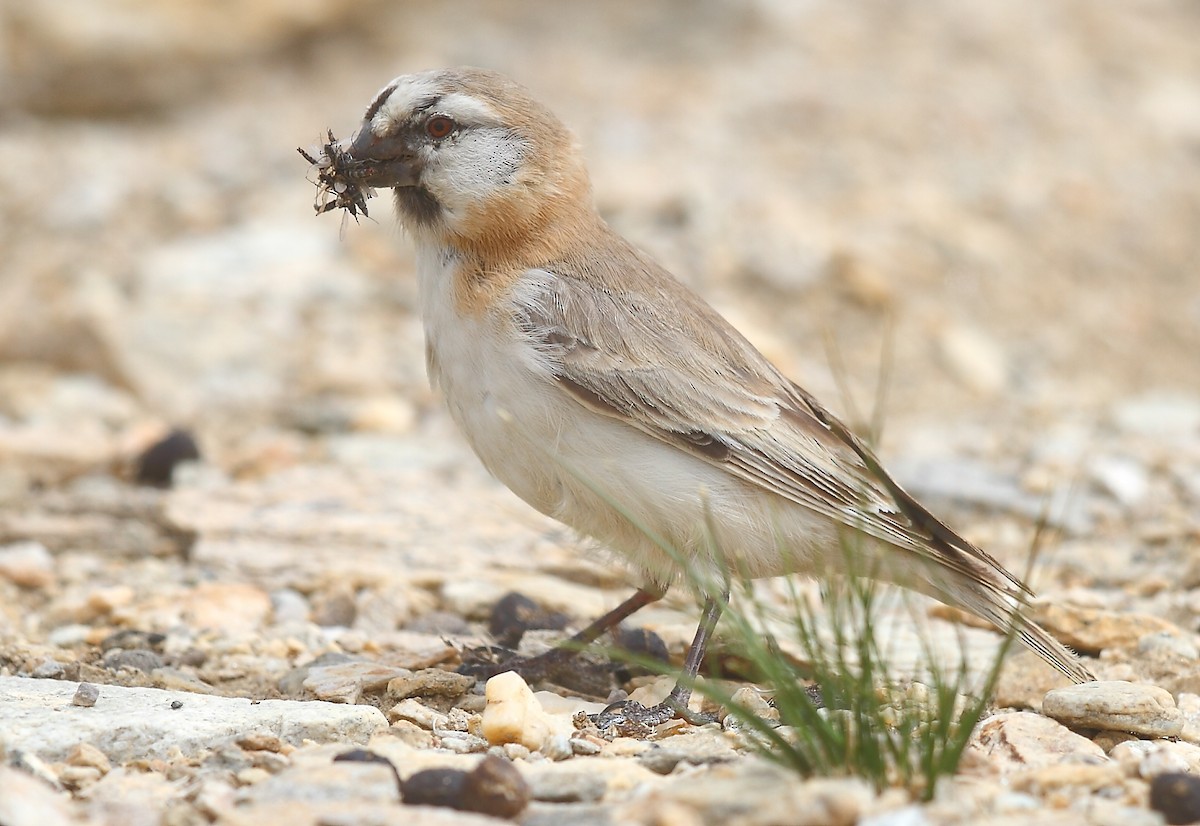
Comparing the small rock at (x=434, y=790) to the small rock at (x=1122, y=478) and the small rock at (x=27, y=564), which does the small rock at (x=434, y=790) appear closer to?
the small rock at (x=27, y=564)

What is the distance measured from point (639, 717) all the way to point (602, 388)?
1.12m

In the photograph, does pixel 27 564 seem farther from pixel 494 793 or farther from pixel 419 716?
pixel 494 793

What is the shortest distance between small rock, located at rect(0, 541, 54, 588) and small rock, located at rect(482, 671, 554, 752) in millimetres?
2650

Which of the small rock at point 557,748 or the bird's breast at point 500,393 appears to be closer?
the small rock at point 557,748

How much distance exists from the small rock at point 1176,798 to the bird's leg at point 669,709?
134 cm

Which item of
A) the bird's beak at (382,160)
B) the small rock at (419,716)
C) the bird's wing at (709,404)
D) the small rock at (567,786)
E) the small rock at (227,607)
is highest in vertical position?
the bird's beak at (382,160)

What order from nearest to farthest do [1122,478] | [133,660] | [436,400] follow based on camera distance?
1. [133,660]
2. [1122,478]
3. [436,400]

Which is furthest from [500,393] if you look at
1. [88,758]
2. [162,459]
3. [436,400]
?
[436,400]

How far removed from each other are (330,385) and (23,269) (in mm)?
2629

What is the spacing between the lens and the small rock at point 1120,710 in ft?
14.4

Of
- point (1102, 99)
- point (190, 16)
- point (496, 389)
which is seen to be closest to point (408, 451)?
point (496, 389)

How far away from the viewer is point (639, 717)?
4.64 metres

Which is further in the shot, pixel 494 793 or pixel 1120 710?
pixel 1120 710

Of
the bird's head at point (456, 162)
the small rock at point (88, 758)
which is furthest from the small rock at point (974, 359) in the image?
the small rock at point (88, 758)
